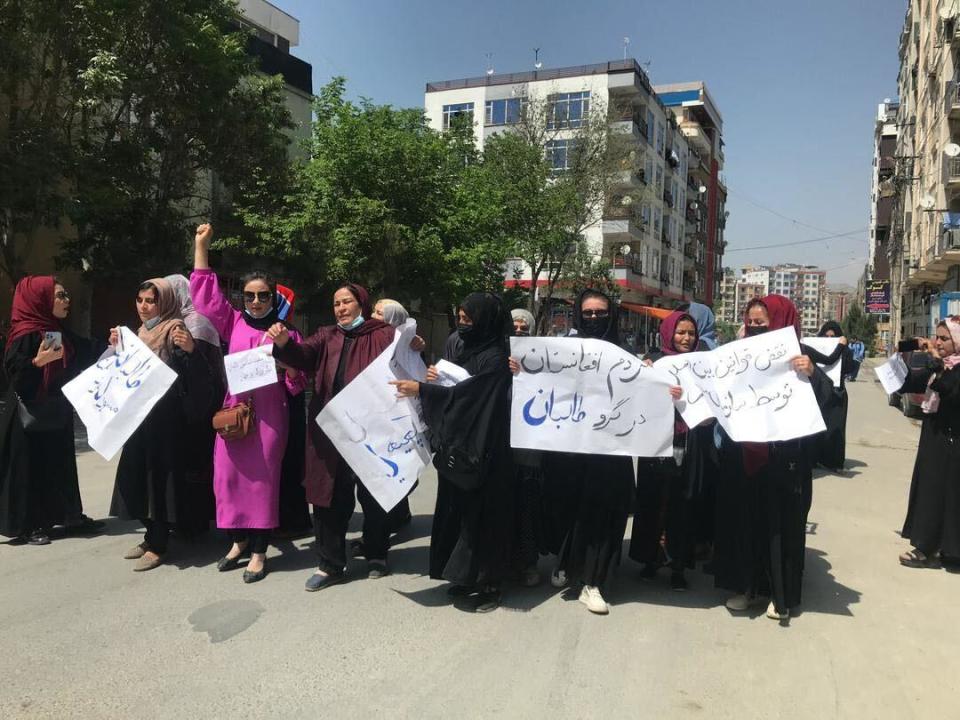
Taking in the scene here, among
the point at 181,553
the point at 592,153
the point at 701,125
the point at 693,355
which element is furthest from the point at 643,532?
the point at 701,125

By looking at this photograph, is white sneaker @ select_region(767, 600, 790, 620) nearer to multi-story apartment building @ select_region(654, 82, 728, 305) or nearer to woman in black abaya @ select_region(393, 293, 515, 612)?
woman in black abaya @ select_region(393, 293, 515, 612)

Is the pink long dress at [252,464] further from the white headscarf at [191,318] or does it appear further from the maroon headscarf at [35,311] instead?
the maroon headscarf at [35,311]

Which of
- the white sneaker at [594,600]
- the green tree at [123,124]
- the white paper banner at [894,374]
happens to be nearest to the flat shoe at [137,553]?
the white sneaker at [594,600]

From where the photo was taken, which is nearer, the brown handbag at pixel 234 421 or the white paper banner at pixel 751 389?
the white paper banner at pixel 751 389

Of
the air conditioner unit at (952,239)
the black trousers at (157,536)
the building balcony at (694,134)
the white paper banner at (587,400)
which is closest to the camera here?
the white paper banner at (587,400)

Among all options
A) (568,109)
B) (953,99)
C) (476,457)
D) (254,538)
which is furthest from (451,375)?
(568,109)

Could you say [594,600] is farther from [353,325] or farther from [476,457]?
[353,325]

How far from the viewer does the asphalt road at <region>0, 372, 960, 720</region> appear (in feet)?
10.3

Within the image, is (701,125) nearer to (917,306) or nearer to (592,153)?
(917,306)

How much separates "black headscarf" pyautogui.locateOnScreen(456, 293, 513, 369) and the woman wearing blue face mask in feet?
1.77

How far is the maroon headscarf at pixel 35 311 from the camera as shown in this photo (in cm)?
514

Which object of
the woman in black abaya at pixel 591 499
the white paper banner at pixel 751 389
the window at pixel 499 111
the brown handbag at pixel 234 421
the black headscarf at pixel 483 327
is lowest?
the woman in black abaya at pixel 591 499

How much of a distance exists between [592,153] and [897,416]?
53.4 feet

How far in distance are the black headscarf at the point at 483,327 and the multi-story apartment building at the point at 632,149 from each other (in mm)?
24972
